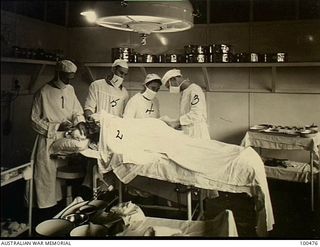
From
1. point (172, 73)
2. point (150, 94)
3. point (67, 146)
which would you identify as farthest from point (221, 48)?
point (67, 146)

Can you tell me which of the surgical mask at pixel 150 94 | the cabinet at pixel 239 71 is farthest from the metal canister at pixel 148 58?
the surgical mask at pixel 150 94

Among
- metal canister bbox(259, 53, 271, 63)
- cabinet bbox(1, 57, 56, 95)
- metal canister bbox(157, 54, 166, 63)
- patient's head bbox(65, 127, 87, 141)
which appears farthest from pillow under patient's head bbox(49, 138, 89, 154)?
metal canister bbox(259, 53, 271, 63)

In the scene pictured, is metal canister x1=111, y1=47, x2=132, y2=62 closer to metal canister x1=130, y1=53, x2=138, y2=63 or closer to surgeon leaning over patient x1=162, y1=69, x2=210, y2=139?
metal canister x1=130, y1=53, x2=138, y2=63

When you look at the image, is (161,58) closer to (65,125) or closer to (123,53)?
(123,53)

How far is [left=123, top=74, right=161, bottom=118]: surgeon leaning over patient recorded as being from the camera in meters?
1.52

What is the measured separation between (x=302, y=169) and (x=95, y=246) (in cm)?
87

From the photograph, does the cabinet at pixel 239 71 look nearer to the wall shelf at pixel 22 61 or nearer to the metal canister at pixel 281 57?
the metal canister at pixel 281 57

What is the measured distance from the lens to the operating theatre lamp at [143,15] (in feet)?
3.94

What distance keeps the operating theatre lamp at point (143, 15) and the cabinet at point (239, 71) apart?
0.42ft

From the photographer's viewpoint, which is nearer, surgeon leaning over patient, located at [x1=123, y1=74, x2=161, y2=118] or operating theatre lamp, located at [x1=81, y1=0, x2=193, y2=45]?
operating theatre lamp, located at [x1=81, y1=0, x2=193, y2=45]

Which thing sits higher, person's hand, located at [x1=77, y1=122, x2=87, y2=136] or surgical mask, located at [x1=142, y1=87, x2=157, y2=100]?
surgical mask, located at [x1=142, y1=87, x2=157, y2=100]

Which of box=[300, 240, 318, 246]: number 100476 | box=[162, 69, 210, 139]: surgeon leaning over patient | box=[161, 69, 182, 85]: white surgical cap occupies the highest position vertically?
box=[161, 69, 182, 85]: white surgical cap

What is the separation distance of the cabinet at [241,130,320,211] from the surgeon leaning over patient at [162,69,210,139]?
182 mm

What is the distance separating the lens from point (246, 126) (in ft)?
4.94
